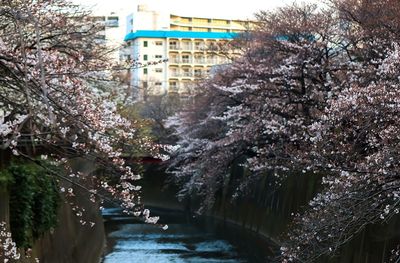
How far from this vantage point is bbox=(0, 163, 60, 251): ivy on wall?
11.2m

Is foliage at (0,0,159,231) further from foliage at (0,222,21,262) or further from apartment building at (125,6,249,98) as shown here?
apartment building at (125,6,249,98)

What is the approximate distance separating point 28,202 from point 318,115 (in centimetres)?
752

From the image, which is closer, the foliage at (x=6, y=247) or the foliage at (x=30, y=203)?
the foliage at (x=6, y=247)

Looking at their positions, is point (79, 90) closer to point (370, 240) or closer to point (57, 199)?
point (57, 199)

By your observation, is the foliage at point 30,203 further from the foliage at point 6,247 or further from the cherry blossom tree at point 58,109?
the foliage at point 6,247

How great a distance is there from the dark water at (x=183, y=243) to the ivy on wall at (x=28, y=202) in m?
9.26

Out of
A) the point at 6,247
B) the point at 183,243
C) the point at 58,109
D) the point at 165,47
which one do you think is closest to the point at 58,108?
the point at 58,109

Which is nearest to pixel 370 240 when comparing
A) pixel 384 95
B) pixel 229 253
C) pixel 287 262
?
pixel 287 262

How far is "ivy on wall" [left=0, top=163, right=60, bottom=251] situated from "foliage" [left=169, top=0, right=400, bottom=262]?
4.71 metres

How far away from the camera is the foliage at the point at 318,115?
9320mm

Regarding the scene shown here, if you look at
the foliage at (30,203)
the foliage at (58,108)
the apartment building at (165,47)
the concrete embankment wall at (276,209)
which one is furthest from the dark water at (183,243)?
the apartment building at (165,47)

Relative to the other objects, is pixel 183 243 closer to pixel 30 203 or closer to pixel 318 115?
pixel 318 115

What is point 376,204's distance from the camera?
8.94 m

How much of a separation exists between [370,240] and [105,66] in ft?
22.9
